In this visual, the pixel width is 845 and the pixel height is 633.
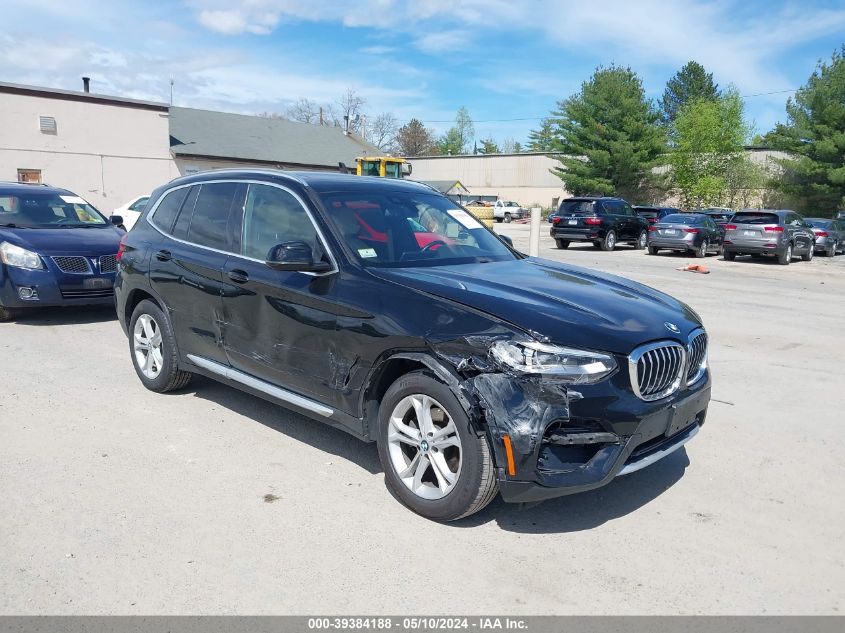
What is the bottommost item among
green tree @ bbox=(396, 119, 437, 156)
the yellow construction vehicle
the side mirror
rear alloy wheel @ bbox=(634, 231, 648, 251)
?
rear alloy wheel @ bbox=(634, 231, 648, 251)

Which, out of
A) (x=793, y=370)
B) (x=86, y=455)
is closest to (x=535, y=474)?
(x=86, y=455)

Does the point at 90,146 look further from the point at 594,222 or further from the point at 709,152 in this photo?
the point at 709,152

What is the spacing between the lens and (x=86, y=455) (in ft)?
15.0

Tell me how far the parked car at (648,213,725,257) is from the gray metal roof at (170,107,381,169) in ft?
86.2

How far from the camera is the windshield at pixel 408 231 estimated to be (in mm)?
4418

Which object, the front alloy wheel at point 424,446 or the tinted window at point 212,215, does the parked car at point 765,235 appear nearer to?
the tinted window at point 212,215

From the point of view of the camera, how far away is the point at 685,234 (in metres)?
23.0

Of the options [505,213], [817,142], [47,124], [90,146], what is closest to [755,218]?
[817,142]

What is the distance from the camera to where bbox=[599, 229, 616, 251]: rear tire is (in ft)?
81.8

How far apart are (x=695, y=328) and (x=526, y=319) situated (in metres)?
1.32

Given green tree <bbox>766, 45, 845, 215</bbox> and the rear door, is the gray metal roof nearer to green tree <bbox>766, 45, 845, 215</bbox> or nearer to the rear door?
green tree <bbox>766, 45, 845, 215</bbox>

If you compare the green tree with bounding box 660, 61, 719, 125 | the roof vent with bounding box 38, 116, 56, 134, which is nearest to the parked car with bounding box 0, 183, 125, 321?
the roof vent with bounding box 38, 116, 56, 134

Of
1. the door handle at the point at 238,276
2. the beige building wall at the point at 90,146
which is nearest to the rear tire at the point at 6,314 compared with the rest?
the door handle at the point at 238,276

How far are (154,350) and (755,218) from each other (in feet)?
68.0
